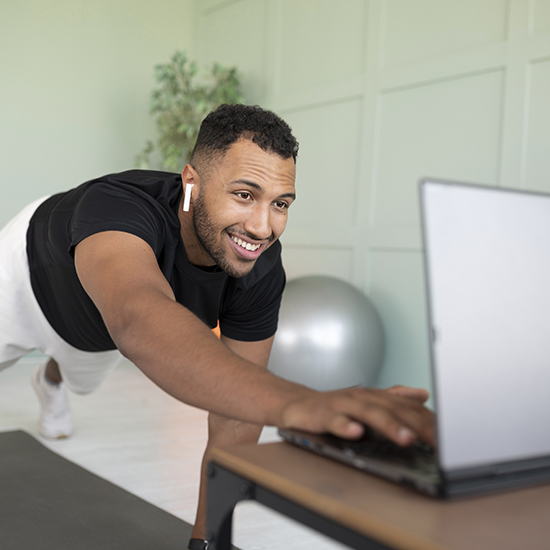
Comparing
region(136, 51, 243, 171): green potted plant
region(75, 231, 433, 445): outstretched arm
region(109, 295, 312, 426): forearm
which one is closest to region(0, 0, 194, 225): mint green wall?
region(136, 51, 243, 171): green potted plant

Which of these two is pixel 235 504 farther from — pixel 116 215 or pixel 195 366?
pixel 116 215

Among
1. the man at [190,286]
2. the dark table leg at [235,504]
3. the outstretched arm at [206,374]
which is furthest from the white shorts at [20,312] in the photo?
the dark table leg at [235,504]

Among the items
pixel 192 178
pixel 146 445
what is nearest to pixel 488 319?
pixel 192 178

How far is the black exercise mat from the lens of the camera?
130 cm

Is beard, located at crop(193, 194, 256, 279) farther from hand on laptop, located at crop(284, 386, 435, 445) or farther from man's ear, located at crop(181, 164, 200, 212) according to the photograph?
hand on laptop, located at crop(284, 386, 435, 445)

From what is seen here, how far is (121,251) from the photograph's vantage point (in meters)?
0.87

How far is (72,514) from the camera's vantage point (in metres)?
1.44

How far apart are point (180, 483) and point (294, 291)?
1181 mm

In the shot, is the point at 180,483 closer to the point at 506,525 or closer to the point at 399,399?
the point at 399,399

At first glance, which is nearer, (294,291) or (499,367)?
(499,367)

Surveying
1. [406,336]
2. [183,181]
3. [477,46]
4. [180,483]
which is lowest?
[180,483]

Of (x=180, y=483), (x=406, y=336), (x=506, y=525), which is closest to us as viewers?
(x=506, y=525)

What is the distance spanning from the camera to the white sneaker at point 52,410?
2.09m

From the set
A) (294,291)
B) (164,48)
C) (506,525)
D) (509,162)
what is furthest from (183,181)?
(164,48)
